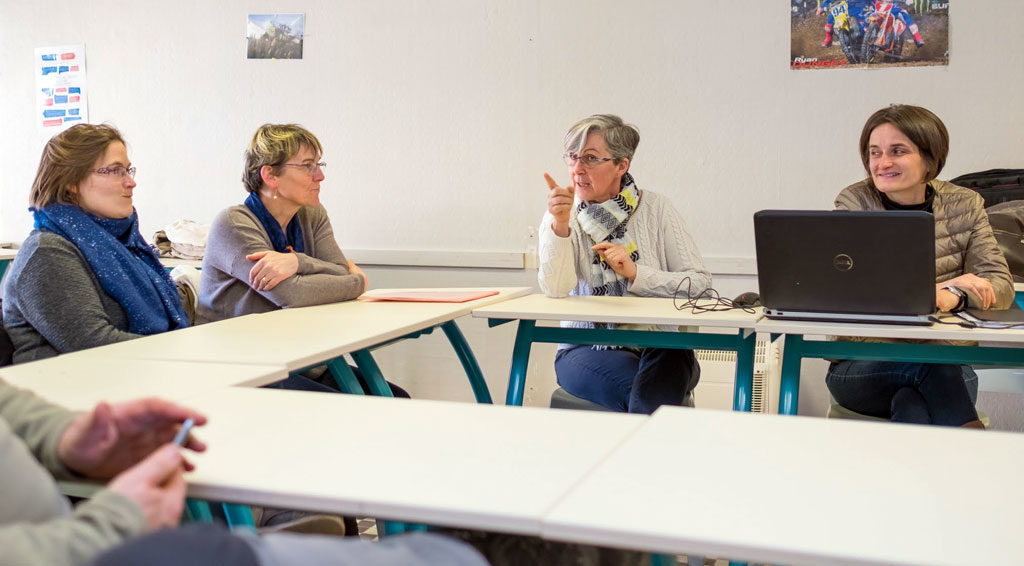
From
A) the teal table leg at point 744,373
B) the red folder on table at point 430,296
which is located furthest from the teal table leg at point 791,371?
the red folder on table at point 430,296

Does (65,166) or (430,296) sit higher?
(65,166)

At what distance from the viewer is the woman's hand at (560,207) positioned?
2588 mm

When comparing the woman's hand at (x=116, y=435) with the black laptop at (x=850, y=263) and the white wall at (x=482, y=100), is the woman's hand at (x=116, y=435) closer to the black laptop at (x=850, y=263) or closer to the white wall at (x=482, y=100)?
the black laptop at (x=850, y=263)

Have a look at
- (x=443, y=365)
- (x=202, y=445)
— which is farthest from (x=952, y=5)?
(x=202, y=445)

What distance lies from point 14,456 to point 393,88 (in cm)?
Answer: 336

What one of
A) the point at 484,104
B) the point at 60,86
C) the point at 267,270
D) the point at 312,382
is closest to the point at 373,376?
the point at 312,382

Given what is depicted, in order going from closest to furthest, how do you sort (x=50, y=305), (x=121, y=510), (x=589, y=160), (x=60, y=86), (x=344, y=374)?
1. (x=121, y=510)
2. (x=50, y=305)
3. (x=344, y=374)
4. (x=589, y=160)
5. (x=60, y=86)

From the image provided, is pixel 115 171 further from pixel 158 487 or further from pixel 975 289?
pixel 975 289

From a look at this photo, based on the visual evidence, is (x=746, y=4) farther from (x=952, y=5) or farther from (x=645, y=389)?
(x=645, y=389)

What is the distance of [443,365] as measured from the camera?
4.21 metres

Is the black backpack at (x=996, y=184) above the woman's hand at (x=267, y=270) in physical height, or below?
above

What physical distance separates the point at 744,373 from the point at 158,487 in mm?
1595

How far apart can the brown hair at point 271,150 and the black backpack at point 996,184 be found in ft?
7.43

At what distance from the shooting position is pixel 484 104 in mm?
3975
